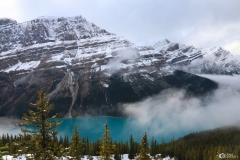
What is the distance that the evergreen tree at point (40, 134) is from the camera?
15.3m

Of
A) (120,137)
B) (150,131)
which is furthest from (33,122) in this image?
(150,131)

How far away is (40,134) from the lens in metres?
15.9

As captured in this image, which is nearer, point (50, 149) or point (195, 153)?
point (50, 149)

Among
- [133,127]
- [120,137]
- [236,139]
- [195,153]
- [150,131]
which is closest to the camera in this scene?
[195,153]

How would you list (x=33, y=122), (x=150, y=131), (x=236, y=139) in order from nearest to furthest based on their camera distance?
1. (x=33, y=122)
2. (x=236, y=139)
3. (x=150, y=131)

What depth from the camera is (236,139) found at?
132 meters

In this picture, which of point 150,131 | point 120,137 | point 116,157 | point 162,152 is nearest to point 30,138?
point 116,157

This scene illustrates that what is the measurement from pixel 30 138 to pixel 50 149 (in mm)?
1524

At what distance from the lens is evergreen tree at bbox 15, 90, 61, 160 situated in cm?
1529

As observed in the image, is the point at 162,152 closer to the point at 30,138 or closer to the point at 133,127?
the point at 30,138

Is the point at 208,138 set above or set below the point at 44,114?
below

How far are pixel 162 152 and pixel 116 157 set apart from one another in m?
26.5

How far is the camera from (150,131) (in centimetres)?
17850

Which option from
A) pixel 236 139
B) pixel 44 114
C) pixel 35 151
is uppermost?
pixel 44 114
